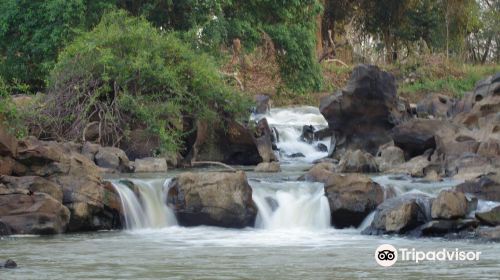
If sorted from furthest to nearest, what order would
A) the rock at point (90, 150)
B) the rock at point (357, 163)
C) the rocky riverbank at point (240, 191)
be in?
the rock at point (357, 163), the rock at point (90, 150), the rocky riverbank at point (240, 191)

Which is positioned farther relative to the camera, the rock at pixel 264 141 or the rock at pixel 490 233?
the rock at pixel 264 141

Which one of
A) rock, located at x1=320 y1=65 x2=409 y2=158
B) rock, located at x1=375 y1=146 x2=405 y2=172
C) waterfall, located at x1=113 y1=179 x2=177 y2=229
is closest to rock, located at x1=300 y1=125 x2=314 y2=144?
rock, located at x1=320 y1=65 x2=409 y2=158

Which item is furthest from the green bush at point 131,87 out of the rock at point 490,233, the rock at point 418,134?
the rock at point 490,233

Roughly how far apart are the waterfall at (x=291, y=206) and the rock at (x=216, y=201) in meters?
0.42

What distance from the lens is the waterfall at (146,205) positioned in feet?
61.9

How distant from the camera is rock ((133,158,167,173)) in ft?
79.7

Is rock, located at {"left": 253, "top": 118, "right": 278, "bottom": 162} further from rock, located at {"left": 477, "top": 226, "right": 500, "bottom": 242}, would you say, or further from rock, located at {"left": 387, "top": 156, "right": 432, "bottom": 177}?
rock, located at {"left": 477, "top": 226, "right": 500, "bottom": 242}

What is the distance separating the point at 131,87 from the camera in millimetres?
26875

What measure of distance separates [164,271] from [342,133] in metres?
16.9

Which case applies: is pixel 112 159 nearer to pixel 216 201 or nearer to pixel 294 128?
pixel 216 201

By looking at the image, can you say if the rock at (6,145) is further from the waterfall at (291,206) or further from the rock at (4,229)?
the waterfall at (291,206)

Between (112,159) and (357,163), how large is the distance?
5.53 meters

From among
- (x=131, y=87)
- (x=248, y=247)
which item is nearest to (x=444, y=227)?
(x=248, y=247)

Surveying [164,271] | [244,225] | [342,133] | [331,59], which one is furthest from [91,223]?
[331,59]
